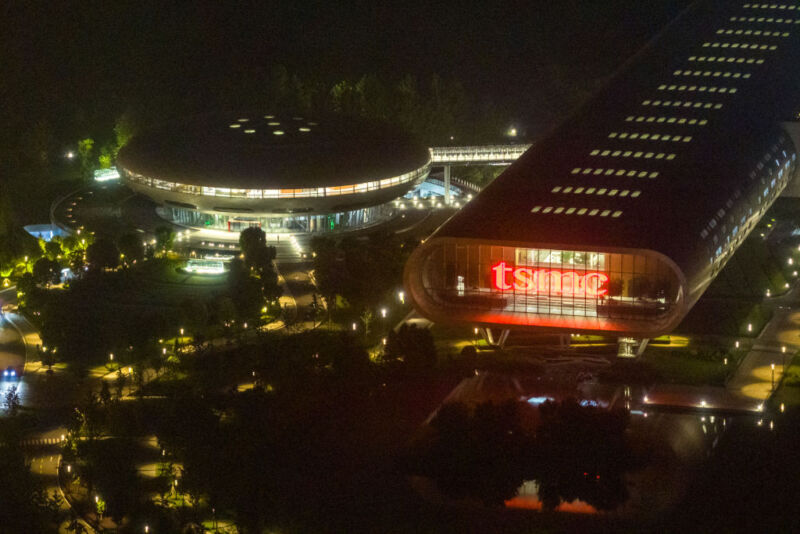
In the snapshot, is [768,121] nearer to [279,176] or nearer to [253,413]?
[279,176]

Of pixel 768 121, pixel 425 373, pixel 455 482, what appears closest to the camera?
pixel 455 482

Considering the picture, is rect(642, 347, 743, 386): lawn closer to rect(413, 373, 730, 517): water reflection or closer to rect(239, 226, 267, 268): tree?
rect(413, 373, 730, 517): water reflection

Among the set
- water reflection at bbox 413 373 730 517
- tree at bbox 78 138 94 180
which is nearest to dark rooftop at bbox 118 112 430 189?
tree at bbox 78 138 94 180

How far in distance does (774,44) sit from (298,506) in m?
54.3

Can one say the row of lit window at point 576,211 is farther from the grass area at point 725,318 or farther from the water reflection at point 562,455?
the water reflection at point 562,455

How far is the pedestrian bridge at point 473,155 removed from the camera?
350 feet

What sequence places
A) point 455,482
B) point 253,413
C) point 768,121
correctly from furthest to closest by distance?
1. point 768,121
2. point 253,413
3. point 455,482

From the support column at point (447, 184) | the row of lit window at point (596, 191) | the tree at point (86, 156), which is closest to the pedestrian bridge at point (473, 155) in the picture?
the support column at point (447, 184)

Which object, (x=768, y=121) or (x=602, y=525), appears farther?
(x=768, y=121)

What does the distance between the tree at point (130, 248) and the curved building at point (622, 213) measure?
82.1ft

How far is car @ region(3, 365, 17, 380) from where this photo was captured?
6875 centimetres

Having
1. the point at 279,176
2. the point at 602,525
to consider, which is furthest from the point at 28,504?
the point at 279,176

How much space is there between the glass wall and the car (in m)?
21.9

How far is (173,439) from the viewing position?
2194 inches
